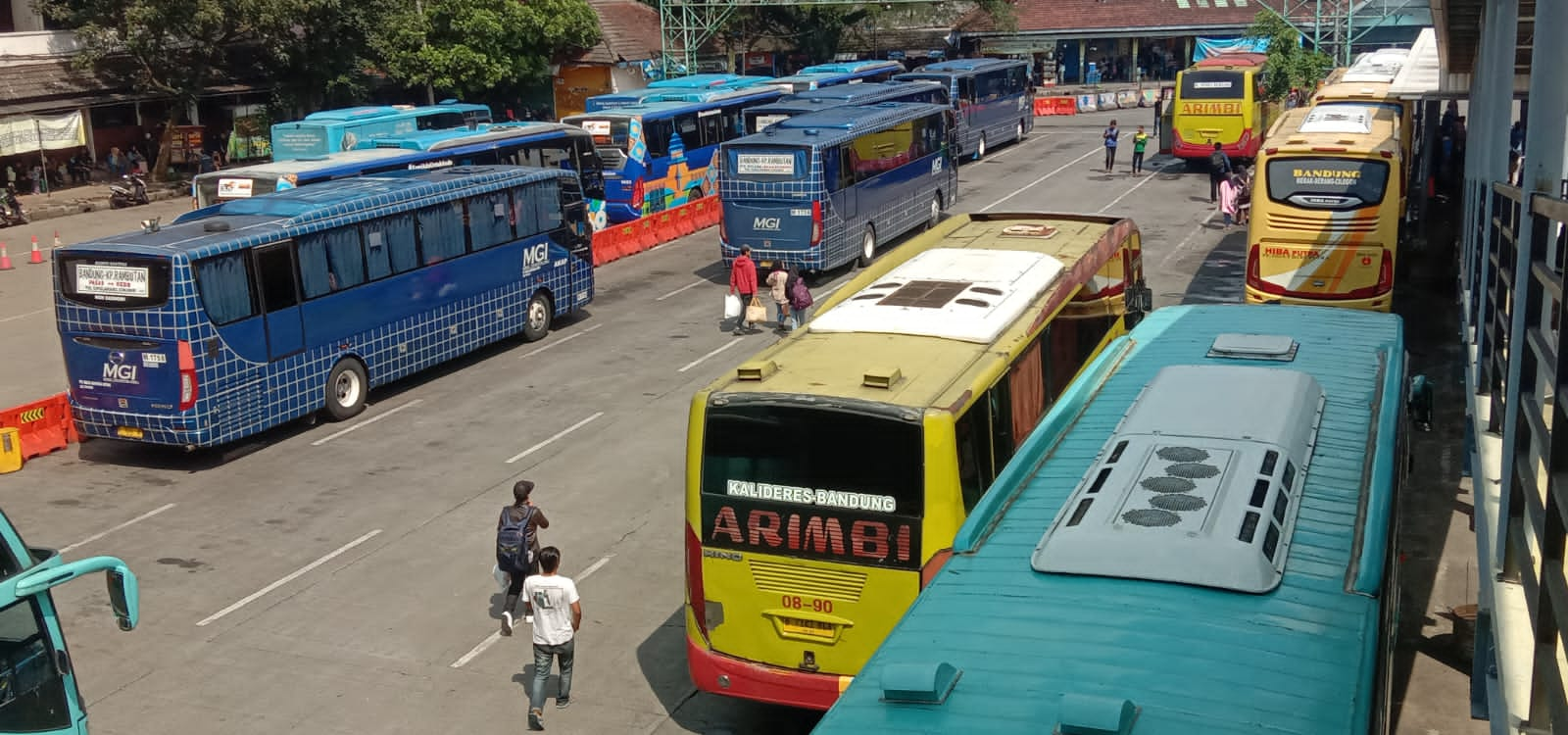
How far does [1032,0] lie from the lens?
245ft

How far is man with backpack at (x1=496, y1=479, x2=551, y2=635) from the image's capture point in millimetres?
12773

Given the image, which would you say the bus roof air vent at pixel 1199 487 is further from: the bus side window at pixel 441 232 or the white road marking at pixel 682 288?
the white road marking at pixel 682 288

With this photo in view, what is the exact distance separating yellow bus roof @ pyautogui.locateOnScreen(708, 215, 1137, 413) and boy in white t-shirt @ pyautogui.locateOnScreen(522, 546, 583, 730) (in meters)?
1.97

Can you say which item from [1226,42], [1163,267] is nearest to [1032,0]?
[1226,42]

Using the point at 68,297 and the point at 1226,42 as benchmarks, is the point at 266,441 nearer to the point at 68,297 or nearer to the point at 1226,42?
the point at 68,297

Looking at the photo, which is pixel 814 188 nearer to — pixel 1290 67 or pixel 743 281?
pixel 743 281

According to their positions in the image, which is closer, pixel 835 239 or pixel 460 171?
pixel 460 171

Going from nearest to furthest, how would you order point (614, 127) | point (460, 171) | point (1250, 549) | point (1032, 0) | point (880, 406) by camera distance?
point (1250, 549), point (880, 406), point (460, 171), point (614, 127), point (1032, 0)

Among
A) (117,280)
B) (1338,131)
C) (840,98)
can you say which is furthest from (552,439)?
(840,98)

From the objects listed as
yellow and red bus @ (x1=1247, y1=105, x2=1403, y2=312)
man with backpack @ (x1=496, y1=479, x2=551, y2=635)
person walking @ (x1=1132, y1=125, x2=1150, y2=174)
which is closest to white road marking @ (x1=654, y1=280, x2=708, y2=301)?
yellow and red bus @ (x1=1247, y1=105, x2=1403, y2=312)

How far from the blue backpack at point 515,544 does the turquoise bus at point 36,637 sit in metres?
4.78

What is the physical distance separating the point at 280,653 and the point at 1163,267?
1988 centimetres

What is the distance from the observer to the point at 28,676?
7805 millimetres

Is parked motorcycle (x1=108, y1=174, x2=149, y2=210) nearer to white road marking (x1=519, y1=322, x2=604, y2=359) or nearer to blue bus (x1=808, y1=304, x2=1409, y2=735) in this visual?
white road marking (x1=519, y1=322, x2=604, y2=359)
